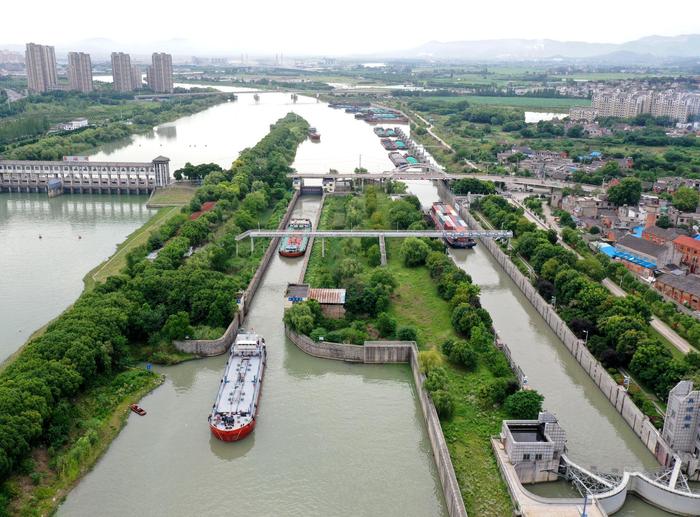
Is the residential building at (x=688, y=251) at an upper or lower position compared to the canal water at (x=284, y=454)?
upper

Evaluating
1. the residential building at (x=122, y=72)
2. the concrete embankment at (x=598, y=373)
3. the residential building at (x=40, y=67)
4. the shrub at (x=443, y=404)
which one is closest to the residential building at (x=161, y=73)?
the residential building at (x=122, y=72)

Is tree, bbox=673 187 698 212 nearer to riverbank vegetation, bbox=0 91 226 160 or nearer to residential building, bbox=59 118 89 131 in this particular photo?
riverbank vegetation, bbox=0 91 226 160

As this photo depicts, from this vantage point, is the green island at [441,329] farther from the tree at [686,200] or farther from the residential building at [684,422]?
the tree at [686,200]

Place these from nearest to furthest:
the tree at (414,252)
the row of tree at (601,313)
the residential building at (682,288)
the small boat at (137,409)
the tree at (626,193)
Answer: the small boat at (137,409), the row of tree at (601,313), the residential building at (682,288), the tree at (414,252), the tree at (626,193)

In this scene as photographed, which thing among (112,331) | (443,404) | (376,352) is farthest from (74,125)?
(443,404)

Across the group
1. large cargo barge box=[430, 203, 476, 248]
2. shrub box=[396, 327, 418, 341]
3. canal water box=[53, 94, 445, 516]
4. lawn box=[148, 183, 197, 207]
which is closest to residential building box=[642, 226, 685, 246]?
large cargo barge box=[430, 203, 476, 248]
